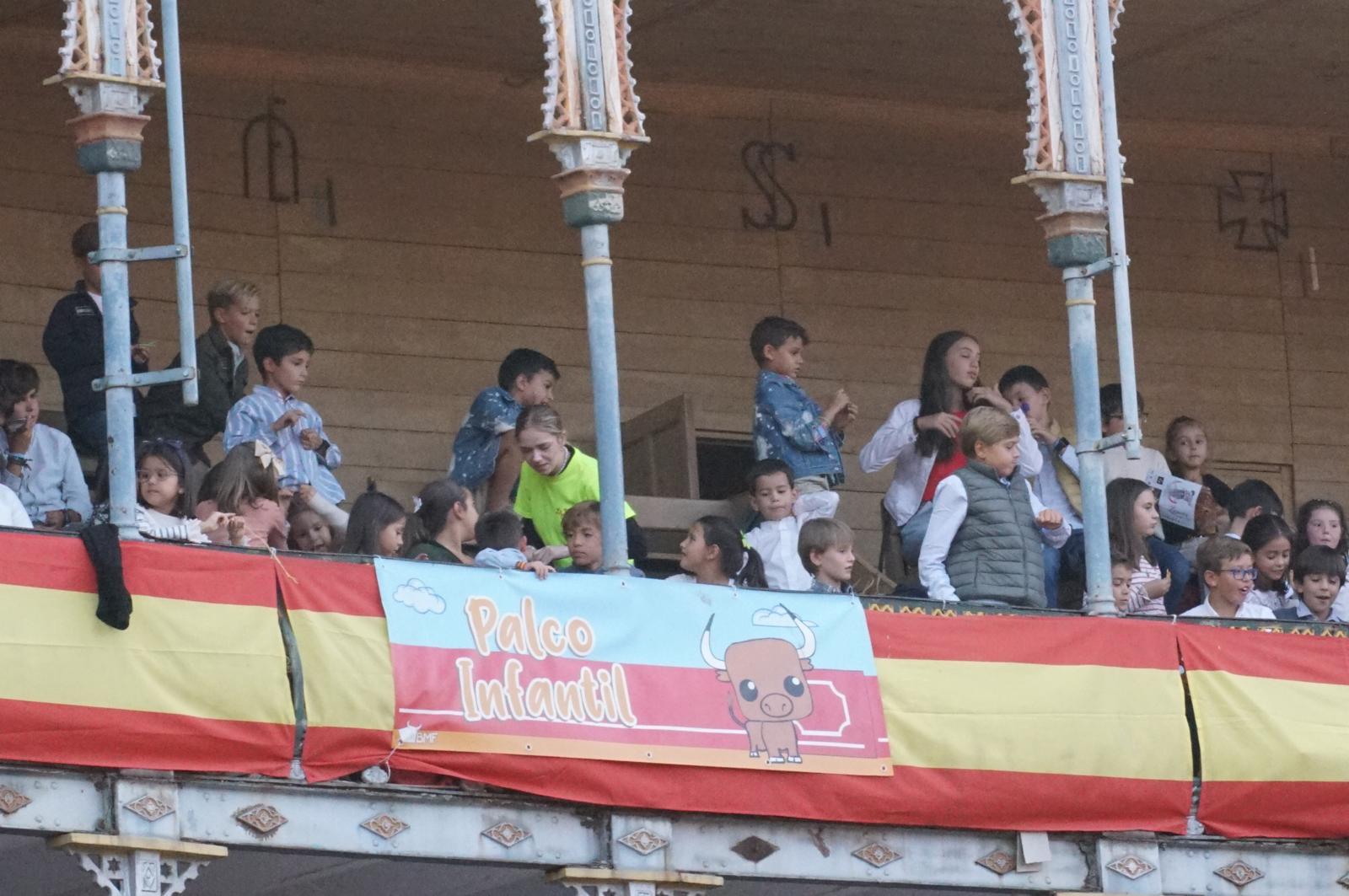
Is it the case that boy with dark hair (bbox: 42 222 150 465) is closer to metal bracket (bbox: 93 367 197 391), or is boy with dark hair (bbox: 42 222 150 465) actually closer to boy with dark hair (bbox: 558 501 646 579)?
metal bracket (bbox: 93 367 197 391)

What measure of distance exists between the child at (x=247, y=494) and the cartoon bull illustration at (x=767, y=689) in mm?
1937

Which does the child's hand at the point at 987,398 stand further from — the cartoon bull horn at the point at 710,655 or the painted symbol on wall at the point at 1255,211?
the painted symbol on wall at the point at 1255,211

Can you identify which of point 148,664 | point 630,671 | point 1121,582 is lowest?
point 630,671

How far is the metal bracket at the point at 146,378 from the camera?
37.8 ft

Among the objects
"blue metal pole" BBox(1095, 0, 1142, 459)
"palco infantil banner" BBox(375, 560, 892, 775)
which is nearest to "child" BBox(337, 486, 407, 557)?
"palco infantil banner" BBox(375, 560, 892, 775)

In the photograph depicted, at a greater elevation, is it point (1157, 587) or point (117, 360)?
point (117, 360)

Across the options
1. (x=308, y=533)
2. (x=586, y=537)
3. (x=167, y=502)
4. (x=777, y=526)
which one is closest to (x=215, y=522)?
(x=167, y=502)

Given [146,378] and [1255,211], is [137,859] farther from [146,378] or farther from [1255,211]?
[1255,211]

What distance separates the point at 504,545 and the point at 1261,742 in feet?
12.0

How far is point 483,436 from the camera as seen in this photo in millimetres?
15336

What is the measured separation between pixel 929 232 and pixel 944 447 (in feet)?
15.4

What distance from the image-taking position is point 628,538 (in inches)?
537

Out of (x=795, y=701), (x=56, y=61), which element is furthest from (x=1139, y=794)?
(x=56, y=61)

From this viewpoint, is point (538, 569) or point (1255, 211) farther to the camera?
point (1255, 211)
